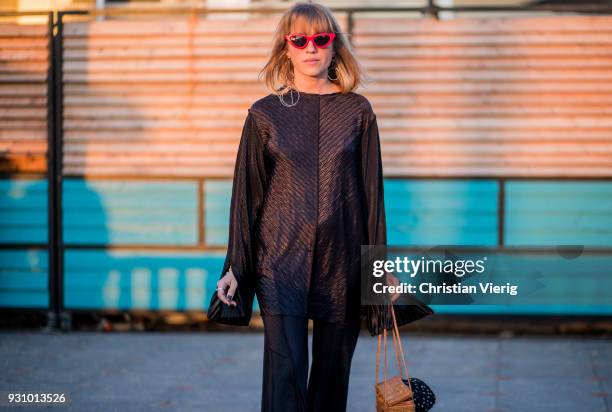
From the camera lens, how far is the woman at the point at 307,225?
399 centimetres

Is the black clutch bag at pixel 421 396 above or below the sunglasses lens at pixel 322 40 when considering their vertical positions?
below

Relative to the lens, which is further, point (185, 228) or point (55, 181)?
point (55, 181)

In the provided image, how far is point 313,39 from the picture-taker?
13.3ft

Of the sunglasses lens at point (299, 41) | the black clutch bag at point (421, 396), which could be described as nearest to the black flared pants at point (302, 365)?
the black clutch bag at point (421, 396)

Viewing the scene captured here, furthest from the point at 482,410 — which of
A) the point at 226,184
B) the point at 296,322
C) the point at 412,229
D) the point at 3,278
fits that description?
the point at 3,278

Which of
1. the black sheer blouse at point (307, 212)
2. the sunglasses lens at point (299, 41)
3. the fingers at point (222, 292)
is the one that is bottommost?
the fingers at point (222, 292)

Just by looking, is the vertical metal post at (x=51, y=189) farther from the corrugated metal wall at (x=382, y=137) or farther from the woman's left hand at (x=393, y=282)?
the woman's left hand at (x=393, y=282)

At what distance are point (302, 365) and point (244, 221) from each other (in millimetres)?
622

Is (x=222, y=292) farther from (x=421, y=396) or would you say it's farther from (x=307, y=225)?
(x=421, y=396)

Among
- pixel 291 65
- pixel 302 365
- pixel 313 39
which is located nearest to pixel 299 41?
pixel 313 39

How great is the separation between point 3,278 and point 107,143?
5.16 ft

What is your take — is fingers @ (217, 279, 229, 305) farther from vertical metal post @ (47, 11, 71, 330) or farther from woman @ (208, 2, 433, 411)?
vertical metal post @ (47, 11, 71, 330)

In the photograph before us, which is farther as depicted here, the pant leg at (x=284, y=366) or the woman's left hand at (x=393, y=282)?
the woman's left hand at (x=393, y=282)

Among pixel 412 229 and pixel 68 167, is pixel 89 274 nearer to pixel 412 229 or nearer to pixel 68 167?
pixel 68 167
